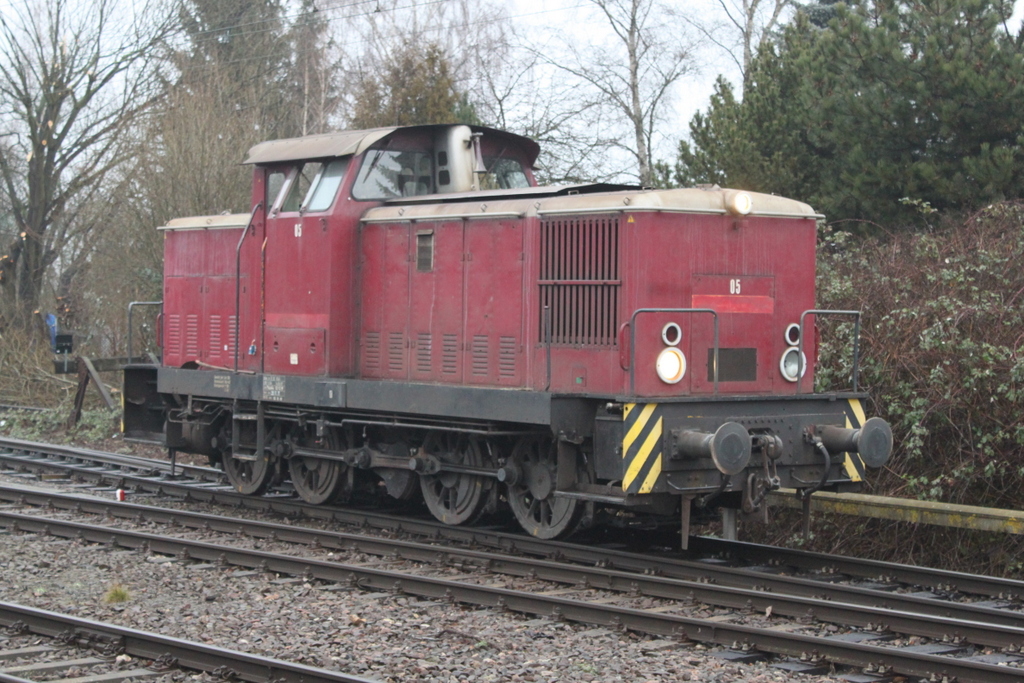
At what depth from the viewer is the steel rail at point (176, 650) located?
553 cm

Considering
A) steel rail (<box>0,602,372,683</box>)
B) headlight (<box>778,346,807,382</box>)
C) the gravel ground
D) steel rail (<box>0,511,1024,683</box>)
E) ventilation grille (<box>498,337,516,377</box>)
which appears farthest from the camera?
A: ventilation grille (<box>498,337,516,377</box>)

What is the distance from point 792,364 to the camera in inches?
348

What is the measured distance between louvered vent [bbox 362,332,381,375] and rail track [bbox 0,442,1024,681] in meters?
1.28

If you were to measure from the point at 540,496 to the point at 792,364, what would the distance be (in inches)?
85.5

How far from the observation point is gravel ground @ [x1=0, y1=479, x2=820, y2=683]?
584cm

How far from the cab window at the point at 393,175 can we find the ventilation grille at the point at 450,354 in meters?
1.61

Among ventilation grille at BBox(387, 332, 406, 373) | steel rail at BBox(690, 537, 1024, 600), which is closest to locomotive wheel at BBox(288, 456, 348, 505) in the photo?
ventilation grille at BBox(387, 332, 406, 373)

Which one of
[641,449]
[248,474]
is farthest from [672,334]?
[248,474]

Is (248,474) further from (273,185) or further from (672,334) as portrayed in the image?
(672,334)

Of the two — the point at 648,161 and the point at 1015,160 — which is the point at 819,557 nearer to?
the point at 1015,160

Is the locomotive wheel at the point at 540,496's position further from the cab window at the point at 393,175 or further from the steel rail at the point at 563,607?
the cab window at the point at 393,175

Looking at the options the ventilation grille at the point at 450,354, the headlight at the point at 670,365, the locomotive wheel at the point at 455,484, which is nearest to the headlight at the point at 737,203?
the headlight at the point at 670,365

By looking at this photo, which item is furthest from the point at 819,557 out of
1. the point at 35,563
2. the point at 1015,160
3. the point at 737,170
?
the point at 737,170

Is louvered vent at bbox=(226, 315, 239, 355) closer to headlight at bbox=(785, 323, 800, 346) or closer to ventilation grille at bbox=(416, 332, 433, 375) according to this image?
ventilation grille at bbox=(416, 332, 433, 375)
